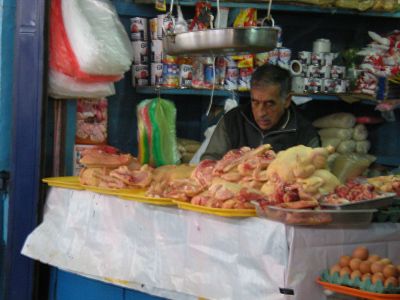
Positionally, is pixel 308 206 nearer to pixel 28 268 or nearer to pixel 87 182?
pixel 87 182

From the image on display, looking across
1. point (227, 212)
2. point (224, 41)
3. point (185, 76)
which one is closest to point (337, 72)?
point (185, 76)

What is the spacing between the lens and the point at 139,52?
14.6 ft

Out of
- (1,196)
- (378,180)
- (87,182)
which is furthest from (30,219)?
(378,180)

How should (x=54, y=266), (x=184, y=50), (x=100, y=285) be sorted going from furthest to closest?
(x=54, y=266), (x=100, y=285), (x=184, y=50)

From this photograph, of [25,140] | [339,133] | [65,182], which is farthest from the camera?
[339,133]

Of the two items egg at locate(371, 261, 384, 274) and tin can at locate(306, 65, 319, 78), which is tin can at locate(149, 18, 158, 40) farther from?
egg at locate(371, 261, 384, 274)

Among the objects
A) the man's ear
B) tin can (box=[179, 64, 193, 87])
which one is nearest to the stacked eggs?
the man's ear

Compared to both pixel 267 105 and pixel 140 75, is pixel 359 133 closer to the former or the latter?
pixel 267 105

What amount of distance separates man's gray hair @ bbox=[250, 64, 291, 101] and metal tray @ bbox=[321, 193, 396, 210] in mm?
1461

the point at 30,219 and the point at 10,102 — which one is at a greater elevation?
the point at 10,102

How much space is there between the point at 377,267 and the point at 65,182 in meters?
1.81

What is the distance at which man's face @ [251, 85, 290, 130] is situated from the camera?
4039 millimetres

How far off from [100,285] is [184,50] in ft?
3.83

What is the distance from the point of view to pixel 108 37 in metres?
3.95
